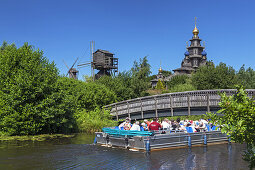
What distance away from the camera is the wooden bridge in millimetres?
27766

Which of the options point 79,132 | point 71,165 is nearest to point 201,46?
point 79,132

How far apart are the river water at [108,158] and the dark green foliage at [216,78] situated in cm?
2660

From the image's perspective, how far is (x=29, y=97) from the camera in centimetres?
2305

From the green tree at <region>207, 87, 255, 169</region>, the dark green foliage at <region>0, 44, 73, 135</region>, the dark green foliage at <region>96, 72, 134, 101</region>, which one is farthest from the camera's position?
the dark green foliage at <region>96, 72, 134, 101</region>

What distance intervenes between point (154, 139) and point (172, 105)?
1300 cm

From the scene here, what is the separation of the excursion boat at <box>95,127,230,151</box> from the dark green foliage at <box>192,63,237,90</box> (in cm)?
2446

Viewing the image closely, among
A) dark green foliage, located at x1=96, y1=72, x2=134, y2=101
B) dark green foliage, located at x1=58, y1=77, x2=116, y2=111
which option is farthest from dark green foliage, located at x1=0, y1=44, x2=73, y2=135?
dark green foliage, located at x1=96, y1=72, x2=134, y2=101

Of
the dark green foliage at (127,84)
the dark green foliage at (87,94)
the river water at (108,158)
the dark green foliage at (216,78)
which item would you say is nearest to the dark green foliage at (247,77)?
the dark green foliage at (216,78)

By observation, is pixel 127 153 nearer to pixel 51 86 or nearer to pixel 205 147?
pixel 205 147

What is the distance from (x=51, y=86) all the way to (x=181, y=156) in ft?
46.7

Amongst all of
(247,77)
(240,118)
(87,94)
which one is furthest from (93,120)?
(247,77)

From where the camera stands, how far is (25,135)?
Answer: 23.2m

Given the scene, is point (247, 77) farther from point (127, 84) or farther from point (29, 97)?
point (29, 97)

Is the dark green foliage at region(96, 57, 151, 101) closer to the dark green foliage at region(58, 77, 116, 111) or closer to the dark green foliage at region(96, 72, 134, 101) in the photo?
the dark green foliage at region(96, 72, 134, 101)
